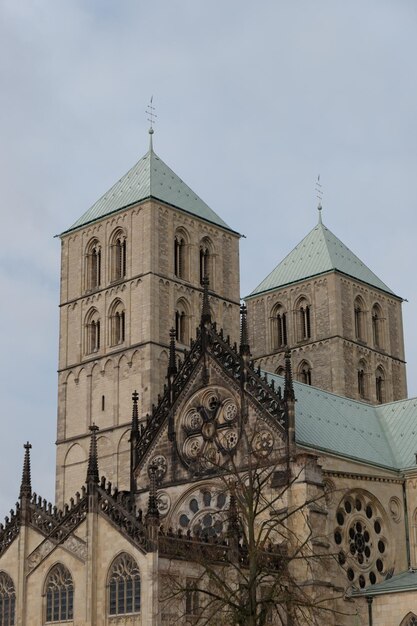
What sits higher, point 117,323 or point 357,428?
point 117,323

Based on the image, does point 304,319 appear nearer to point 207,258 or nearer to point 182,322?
point 207,258

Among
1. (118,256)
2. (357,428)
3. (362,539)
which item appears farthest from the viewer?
(118,256)

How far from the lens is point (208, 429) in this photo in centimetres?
6206

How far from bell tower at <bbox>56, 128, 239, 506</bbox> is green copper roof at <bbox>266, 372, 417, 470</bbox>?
18.4 meters

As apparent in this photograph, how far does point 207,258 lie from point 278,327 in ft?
30.1

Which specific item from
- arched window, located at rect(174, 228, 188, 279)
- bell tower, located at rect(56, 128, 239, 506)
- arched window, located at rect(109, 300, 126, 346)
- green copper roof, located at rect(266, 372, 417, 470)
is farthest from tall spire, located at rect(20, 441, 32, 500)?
arched window, located at rect(174, 228, 188, 279)

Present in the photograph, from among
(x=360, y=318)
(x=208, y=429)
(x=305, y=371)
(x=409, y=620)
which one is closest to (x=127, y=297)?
(x=305, y=371)

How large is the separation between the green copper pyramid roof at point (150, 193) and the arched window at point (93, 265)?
2.04 meters

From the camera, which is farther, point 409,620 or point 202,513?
point 202,513

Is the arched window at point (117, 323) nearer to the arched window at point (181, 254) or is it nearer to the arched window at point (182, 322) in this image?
the arched window at point (182, 322)

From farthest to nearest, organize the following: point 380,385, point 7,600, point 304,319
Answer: point 380,385 < point 304,319 < point 7,600

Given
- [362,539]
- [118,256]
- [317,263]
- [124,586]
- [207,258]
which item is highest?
[317,263]

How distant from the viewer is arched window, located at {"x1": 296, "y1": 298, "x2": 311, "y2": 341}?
325 ft

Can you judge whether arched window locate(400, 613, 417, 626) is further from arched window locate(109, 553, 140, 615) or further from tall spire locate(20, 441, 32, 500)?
tall spire locate(20, 441, 32, 500)
